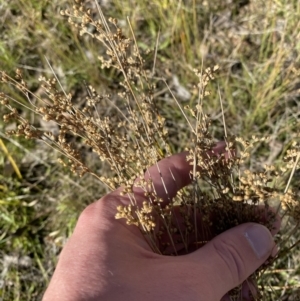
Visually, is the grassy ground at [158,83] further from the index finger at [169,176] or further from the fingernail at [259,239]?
the fingernail at [259,239]

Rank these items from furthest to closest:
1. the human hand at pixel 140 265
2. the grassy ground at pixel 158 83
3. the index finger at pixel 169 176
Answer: the grassy ground at pixel 158 83 < the index finger at pixel 169 176 < the human hand at pixel 140 265

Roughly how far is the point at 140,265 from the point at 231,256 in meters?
0.31

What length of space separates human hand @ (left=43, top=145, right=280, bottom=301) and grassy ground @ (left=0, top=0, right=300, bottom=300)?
894 mm

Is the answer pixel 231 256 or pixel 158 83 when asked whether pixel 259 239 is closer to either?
pixel 231 256

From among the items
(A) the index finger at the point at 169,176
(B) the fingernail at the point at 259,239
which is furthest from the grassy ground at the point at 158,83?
(B) the fingernail at the point at 259,239

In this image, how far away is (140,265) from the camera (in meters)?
1.30

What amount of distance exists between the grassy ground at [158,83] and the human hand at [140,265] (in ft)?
2.93

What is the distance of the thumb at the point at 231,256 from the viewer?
1317mm

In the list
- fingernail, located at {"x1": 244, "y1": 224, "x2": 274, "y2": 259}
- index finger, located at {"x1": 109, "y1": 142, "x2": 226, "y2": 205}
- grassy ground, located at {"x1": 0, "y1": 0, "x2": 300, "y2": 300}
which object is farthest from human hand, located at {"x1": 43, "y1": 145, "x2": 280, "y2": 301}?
grassy ground, located at {"x1": 0, "y1": 0, "x2": 300, "y2": 300}

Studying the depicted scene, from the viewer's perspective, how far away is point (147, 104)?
1.48m

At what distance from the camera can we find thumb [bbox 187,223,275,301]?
1.32 metres

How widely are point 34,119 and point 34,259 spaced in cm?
85

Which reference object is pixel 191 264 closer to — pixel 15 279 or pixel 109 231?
pixel 109 231

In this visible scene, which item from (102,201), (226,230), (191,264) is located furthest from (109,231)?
(226,230)
